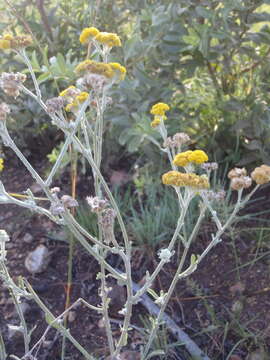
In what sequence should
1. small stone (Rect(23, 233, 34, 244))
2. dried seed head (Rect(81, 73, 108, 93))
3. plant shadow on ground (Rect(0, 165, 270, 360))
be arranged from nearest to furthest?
dried seed head (Rect(81, 73, 108, 93)) → plant shadow on ground (Rect(0, 165, 270, 360)) → small stone (Rect(23, 233, 34, 244))

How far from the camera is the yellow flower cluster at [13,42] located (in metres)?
1.18

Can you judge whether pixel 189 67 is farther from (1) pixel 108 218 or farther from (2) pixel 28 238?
(1) pixel 108 218

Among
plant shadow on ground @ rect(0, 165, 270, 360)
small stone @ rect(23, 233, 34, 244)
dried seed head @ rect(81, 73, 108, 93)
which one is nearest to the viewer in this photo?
dried seed head @ rect(81, 73, 108, 93)

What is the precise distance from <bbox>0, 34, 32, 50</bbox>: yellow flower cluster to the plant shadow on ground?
1.05 meters

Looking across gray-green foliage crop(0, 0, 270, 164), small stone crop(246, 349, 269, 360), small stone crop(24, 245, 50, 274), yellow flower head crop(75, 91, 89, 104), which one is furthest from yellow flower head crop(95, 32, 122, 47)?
small stone crop(24, 245, 50, 274)

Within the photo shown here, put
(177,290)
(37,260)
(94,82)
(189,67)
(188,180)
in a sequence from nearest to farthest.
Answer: (94,82) < (188,180) < (177,290) < (37,260) < (189,67)

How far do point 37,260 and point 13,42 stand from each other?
122 cm

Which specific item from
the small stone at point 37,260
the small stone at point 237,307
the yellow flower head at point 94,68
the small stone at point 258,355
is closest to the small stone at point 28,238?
the small stone at point 37,260

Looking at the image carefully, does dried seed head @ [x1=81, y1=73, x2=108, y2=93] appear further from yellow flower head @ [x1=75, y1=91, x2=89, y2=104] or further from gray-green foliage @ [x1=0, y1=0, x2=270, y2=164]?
gray-green foliage @ [x1=0, y1=0, x2=270, y2=164]

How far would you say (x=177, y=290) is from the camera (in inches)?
77.1

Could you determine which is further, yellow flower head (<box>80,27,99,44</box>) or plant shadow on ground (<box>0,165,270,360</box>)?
plant shadow on ground (<box>0,165,270,360</box>)

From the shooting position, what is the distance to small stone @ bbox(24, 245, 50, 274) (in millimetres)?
2139

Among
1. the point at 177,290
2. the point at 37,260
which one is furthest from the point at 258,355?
the point at 37,260

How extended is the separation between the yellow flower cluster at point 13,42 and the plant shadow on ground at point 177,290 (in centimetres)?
105
